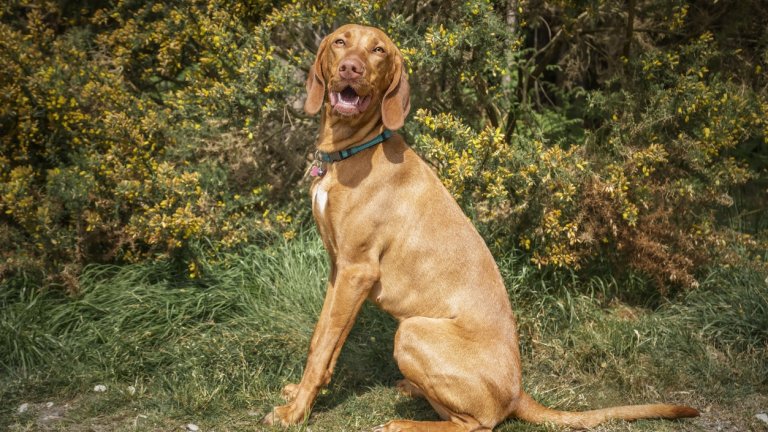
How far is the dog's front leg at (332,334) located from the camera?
359cm

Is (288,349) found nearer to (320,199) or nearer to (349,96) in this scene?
(320,199)

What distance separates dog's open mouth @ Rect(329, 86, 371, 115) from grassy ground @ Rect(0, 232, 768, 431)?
5.11 feet

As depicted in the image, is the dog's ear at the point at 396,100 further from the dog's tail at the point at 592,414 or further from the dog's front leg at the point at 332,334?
the dog's tail at the point at 592,414

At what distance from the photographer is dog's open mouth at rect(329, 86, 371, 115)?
3.48m

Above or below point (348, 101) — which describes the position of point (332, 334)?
below

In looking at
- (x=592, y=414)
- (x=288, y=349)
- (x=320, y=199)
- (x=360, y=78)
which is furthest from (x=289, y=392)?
(x=360, y=78)

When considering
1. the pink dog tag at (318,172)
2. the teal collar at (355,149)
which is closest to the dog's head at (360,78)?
the teal collar at (355,149)

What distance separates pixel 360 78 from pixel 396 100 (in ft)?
0.96

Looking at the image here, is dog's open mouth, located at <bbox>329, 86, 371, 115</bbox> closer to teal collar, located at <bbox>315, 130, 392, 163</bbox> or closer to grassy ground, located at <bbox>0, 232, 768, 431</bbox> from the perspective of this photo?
teal collar, located at <bbox>315, 130, 392, 163</bbox>

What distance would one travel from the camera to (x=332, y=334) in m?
3.61

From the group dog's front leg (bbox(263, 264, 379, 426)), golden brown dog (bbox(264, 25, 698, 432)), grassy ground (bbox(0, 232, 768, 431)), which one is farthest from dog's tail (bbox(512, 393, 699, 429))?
dog's front leg (bbox(263, 264, 379, 426))

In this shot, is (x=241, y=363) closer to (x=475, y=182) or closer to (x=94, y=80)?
(x=475, y=182)

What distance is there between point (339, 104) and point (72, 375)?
222 cm

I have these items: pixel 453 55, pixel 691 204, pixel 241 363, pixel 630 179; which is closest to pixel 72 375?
pixel 241 363
